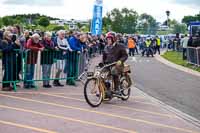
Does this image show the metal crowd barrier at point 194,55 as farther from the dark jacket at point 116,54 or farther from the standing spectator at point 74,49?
the dark jacket at point 116,54

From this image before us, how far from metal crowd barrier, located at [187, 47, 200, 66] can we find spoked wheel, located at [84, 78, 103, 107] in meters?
13.6

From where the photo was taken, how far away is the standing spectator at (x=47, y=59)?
1508 centimetres

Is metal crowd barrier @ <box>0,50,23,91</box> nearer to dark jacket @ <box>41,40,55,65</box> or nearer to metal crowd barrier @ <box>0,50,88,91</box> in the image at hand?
metal crowd barrier @ <box>0,50,88,91</box>

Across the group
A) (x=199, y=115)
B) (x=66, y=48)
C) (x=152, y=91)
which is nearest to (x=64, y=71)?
(x=66, y=48)

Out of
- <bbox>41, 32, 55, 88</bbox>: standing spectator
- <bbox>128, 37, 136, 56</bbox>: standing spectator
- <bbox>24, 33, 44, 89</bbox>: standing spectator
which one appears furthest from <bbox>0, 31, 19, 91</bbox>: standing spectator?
<bbox>128, 37, 136, 56</bbox>: standing spectator

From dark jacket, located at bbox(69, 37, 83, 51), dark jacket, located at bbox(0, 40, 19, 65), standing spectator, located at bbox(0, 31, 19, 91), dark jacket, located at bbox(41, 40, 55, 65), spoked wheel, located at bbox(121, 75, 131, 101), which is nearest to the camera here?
spoked wheel, located at bbox(121, 75, 131, 101)

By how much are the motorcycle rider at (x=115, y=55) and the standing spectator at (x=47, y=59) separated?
2600 millimetres

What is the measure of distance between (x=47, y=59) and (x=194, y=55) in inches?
501

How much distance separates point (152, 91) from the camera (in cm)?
1574

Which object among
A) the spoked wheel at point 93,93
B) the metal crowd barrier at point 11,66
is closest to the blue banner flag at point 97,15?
the metal crowd barrier at point 11,66

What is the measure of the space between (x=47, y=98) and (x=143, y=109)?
100 inches

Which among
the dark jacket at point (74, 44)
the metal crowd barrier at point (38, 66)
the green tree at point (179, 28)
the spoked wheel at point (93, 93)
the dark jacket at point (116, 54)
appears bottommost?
the spoked wheel at point (93, 93)

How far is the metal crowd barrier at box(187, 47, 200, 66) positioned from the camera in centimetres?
2519

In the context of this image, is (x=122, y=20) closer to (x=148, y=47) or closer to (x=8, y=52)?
(x=148, y=47)
